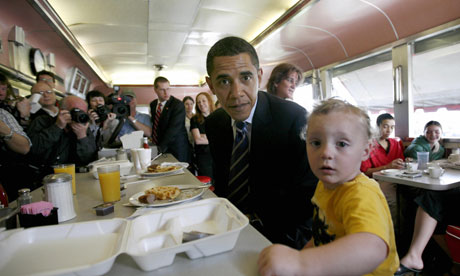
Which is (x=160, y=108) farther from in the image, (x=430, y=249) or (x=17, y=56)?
(x=430, y=249)

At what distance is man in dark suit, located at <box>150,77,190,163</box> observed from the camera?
342 cm

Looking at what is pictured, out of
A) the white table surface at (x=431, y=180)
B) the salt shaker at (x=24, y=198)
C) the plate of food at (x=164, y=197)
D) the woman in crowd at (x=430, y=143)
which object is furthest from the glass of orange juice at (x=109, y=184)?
the woman in crowd at (x=430, y=143)

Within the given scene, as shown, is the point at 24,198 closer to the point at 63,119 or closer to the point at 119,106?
the point at 63,119

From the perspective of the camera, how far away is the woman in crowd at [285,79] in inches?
113

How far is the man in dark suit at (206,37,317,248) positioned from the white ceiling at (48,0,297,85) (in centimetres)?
288

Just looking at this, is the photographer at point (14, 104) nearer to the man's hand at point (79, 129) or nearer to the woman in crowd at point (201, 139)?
the man's hand at point (79, 129)

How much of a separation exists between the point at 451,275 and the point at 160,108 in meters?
3.77

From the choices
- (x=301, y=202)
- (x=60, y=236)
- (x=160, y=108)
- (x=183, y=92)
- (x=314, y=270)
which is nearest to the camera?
(x=314, y=270)

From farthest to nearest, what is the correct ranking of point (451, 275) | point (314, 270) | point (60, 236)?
point (451, 275) → point (60, 236) → point (314, 270)

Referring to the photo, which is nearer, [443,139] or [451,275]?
[451,275]

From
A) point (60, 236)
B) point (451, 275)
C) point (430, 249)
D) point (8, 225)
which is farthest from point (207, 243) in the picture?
point (430, 249)

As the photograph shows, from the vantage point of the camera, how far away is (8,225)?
0.79 m

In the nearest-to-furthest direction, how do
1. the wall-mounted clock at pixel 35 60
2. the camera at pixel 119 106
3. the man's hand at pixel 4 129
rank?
the man's hand at pixel 4 129
the camera at pixel 119 106
the wall-mounted clock at pixel 35 60

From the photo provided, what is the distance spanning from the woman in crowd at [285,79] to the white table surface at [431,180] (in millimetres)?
1315
